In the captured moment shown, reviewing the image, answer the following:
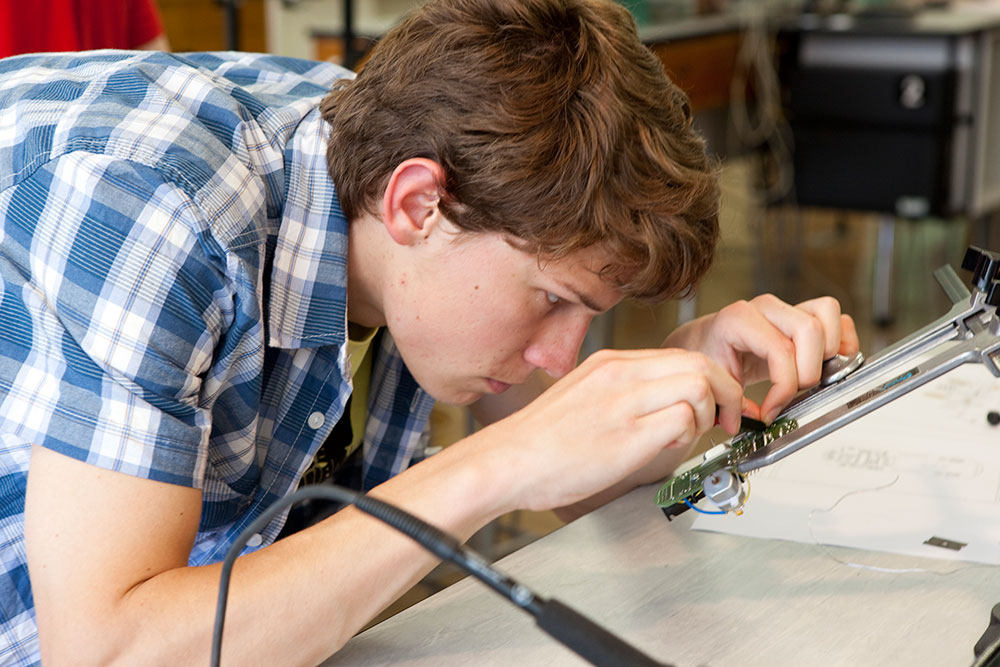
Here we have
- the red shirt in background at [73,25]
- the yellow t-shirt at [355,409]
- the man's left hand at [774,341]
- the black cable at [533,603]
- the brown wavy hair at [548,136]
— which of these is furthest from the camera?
the red shirt in background at [73,25]

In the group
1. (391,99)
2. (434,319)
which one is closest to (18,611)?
(434,319)

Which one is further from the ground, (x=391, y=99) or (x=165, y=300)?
Answer: (x=391, y=99)

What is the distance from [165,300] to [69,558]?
0.18 m

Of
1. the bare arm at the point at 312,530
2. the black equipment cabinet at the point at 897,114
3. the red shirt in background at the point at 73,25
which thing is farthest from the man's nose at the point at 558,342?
the black equipment cabinet at the point at 897,114

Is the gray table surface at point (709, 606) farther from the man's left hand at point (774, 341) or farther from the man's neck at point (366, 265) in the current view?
the man's neck at point (366, 265)

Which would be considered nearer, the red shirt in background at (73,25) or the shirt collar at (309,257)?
the shirt collar at (309,257)

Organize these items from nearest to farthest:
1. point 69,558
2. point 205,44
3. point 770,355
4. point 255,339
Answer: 1. point 69,558
2. point 255,339
3. point 770,355
4. point 205,44

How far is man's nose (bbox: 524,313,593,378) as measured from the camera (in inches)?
36.2

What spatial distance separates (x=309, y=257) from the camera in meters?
0.91

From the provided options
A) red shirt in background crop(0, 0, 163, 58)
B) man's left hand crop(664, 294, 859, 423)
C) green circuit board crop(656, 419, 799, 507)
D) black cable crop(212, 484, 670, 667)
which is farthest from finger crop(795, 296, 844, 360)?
red shirt in background crop(0, 0, 163, 58)

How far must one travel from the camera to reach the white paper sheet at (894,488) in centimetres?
92

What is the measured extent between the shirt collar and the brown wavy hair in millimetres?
33

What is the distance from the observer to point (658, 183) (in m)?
0.86

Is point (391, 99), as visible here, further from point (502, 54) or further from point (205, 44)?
point (205, 44)
